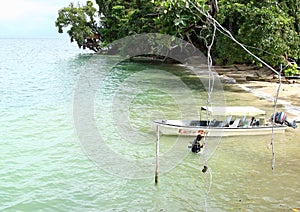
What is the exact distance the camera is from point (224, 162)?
14.5 metres

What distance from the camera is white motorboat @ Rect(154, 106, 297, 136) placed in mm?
16500

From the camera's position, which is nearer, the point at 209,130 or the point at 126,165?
the point at 126,165

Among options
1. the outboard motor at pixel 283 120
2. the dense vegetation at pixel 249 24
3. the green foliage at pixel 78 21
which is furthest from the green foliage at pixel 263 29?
the green foliage at pixel 78 21

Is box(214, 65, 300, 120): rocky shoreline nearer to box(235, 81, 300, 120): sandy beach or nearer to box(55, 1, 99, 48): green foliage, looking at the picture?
box(235, 81, 300, 120): sandy beach

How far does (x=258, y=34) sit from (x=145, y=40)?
1082 inches

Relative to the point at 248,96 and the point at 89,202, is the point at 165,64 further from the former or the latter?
the point at 89,202

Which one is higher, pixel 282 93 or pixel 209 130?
pixel 282 93

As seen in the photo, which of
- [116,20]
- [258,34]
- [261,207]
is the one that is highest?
[116,20]

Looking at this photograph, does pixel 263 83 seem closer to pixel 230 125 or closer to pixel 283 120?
pixel 283 120

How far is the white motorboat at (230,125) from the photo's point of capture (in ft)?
54.1

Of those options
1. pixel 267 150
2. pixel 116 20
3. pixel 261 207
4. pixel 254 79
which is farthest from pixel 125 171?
pixel 116 20

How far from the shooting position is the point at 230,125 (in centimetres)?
1716

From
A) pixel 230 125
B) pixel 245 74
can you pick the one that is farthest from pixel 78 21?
pixel 230 125

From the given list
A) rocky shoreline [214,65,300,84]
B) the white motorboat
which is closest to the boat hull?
the white motorboat
